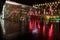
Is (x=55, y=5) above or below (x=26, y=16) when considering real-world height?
above

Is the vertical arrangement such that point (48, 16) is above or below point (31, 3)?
below

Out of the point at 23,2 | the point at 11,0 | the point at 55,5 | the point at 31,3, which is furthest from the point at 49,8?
the point at 11,0

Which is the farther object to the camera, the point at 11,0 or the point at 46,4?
the point at 11,0

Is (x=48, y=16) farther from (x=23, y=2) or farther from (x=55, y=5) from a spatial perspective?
(x=23, y=2)

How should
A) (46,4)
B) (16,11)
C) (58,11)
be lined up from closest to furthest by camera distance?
(58,11) → (46,4) → (16,11)

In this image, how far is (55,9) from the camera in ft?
34.8

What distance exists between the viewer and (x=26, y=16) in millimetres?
11773

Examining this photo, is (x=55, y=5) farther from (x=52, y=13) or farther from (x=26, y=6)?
(x=26, y=6)

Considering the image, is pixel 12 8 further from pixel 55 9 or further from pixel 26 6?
pixel 55 9

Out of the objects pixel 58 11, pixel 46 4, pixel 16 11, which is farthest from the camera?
pixel 16 11

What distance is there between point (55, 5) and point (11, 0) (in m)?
3.63

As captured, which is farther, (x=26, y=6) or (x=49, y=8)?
(x=26, y=6)

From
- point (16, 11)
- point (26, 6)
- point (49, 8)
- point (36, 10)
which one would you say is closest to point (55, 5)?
point (49, 8)

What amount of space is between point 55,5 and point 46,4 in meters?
0.69
